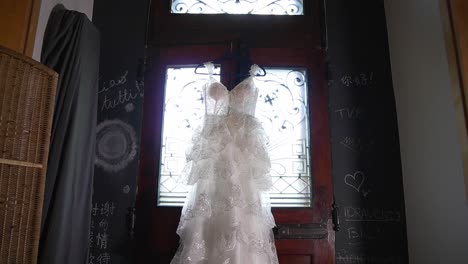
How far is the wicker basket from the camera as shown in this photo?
103 centimetres

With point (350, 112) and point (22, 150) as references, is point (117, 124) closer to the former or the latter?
point (22, 150)

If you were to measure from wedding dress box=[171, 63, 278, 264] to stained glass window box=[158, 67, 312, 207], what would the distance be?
0.89ft

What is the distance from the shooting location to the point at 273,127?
1.70m

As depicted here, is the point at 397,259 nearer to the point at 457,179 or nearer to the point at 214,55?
the point at 457,179

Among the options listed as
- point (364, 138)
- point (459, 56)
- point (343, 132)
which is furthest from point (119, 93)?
point (459, 56)

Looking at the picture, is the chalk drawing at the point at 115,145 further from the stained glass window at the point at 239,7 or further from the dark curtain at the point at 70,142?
the stained glass window at the point at 239,7

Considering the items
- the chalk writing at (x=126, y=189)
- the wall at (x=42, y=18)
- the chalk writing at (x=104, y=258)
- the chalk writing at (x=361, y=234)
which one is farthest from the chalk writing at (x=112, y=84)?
the chalk writing at (x=361, y=234)

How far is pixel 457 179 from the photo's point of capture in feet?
4.18

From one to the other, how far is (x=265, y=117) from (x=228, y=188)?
1.77 feet

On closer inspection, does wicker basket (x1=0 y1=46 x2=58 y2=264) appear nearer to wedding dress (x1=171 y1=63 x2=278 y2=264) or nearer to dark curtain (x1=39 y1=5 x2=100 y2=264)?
dark curtain (x1=39 y1=5 x2=100 y2=264)

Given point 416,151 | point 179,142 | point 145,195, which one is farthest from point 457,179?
point 145,195

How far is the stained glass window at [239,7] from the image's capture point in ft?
6.10

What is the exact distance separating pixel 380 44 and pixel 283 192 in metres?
0.95

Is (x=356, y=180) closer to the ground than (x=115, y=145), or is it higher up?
closer to the ground
